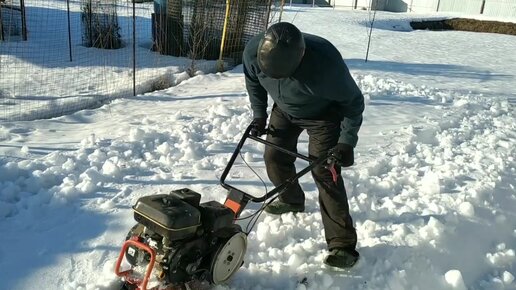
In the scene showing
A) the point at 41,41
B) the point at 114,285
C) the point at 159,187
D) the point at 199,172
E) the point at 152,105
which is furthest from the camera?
the point at 41,41

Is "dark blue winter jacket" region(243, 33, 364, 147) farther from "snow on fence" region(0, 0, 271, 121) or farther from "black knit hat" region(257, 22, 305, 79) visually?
"snow on fence" region(0, 0, 271, 121)

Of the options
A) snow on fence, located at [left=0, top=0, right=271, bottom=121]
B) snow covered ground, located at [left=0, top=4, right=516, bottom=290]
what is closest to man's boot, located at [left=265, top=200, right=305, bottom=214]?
snow covered ground, located at [left=0, top=4, right=516, bottom=290]

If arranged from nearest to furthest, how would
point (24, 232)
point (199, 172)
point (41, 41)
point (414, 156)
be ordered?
1. point (24, 232)
2. point (199, 172)
3. point (414, 156)
4. point (41, 41)

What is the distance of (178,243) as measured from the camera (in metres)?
2.72

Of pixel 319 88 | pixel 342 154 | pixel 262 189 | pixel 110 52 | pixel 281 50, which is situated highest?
pixel 281 50

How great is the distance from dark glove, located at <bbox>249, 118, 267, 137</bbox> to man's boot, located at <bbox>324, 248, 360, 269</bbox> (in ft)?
3.34

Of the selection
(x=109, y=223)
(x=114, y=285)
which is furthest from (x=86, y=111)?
(x=114, y=285)

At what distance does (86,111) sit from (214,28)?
517 centimetres

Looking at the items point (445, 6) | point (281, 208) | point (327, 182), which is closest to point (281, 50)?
point (327, 182)

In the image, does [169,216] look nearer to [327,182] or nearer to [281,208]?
[327,182]

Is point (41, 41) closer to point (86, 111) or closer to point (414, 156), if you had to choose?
point (86, 111)

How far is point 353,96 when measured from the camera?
10.6 feet

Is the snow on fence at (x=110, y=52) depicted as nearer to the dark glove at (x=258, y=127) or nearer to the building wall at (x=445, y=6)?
the dark glove at (x=258, y=127)

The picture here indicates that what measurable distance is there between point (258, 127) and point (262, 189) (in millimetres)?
1194
